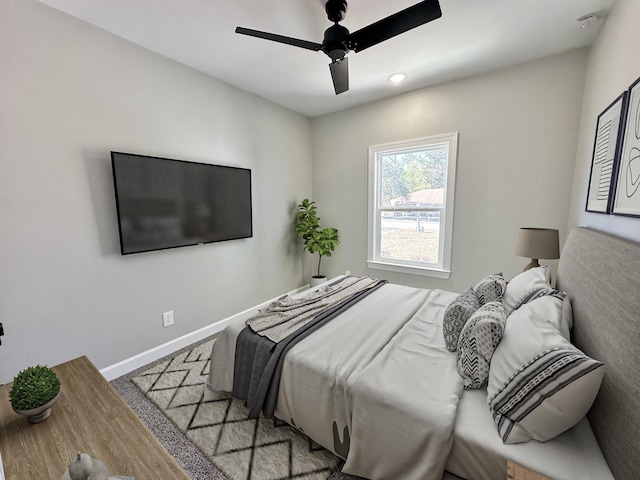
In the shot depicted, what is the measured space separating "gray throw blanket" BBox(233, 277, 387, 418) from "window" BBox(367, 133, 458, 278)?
2.01 meters

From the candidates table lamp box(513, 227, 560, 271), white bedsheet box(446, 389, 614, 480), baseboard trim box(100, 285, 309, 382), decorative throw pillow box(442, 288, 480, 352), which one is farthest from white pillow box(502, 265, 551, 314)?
baseboard trim box(100, 285, 309, 382)

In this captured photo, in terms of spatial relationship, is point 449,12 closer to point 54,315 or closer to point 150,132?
point 150,132

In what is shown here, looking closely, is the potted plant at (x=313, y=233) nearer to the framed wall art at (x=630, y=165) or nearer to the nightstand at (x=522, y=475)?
the framed wall art at (x=630, y=165)

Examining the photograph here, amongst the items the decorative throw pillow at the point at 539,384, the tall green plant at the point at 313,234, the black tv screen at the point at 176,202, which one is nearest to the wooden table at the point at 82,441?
the decorative throw pillow at the point at 539,384

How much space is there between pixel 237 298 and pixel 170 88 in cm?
221

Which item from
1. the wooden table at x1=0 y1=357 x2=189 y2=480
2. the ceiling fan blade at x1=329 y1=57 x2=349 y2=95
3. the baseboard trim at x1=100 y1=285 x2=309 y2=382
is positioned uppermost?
the ceiling fan blade at x1=329 y1=57 x2=349 y2=95

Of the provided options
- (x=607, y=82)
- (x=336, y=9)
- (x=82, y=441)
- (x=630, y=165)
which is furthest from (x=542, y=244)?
(x=82, y=441)

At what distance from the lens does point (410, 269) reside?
11.2ft

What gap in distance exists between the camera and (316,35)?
81.0 inches

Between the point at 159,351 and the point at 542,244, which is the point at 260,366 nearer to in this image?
the point at 159,351

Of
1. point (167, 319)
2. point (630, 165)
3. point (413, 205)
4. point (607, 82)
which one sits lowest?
point (167, 319)

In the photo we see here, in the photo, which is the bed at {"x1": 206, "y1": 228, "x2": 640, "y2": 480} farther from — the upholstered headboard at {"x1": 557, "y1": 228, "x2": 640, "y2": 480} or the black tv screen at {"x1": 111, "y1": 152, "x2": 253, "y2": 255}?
the black tv screen at {"x1": 111, "y1": 152, "x2": 253, "y2": 255}

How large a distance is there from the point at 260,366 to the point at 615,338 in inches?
62.3

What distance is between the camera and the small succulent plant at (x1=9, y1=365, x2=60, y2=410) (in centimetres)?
93
